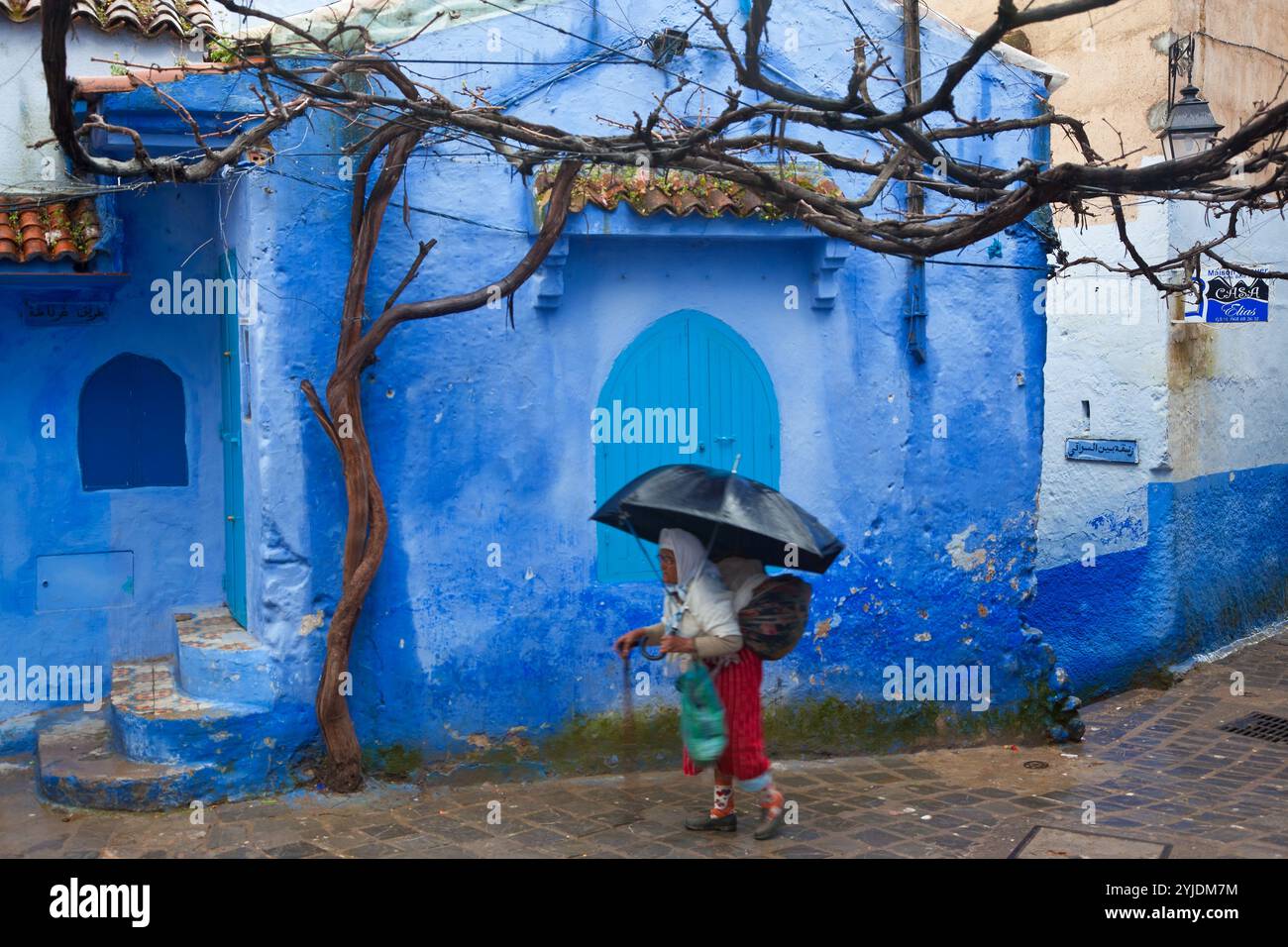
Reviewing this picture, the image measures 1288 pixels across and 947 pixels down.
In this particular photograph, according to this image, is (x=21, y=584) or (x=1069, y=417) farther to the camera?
(x=1069, y=417)

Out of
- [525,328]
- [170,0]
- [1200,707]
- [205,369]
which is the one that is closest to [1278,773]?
[1200,707]

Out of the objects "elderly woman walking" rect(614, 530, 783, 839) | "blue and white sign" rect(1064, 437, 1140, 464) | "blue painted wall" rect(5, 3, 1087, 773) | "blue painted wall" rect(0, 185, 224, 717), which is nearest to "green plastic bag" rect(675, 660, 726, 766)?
"elderly woman walking" rect(614, 530, 783, 839)

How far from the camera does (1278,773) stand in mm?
8203

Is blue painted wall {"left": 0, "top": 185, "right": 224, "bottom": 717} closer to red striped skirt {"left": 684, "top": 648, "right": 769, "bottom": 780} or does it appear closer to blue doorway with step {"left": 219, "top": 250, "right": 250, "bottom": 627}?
blue doorway with step {"left": 219, "top": 250, "right": 250, "bottom": 627}

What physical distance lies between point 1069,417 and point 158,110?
28.7 ft

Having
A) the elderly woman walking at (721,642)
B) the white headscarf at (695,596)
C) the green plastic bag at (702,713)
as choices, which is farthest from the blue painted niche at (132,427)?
the green plastic bag at (702,713)

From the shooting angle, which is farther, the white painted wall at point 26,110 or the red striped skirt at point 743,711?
the white painted wall at point 26,110

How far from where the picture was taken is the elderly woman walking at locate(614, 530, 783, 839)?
6.23 metres

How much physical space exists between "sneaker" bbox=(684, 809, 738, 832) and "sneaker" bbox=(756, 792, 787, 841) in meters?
0.18

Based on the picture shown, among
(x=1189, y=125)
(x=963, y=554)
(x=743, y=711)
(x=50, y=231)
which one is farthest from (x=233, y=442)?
(x=1189, y=125)

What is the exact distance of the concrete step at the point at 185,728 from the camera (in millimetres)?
6922

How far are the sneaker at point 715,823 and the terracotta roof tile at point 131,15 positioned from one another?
18.6ft

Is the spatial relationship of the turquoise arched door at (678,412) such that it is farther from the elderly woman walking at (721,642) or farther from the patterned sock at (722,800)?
the patterned sock at (722,800)

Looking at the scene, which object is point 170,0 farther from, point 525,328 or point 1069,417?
point 1069,417
